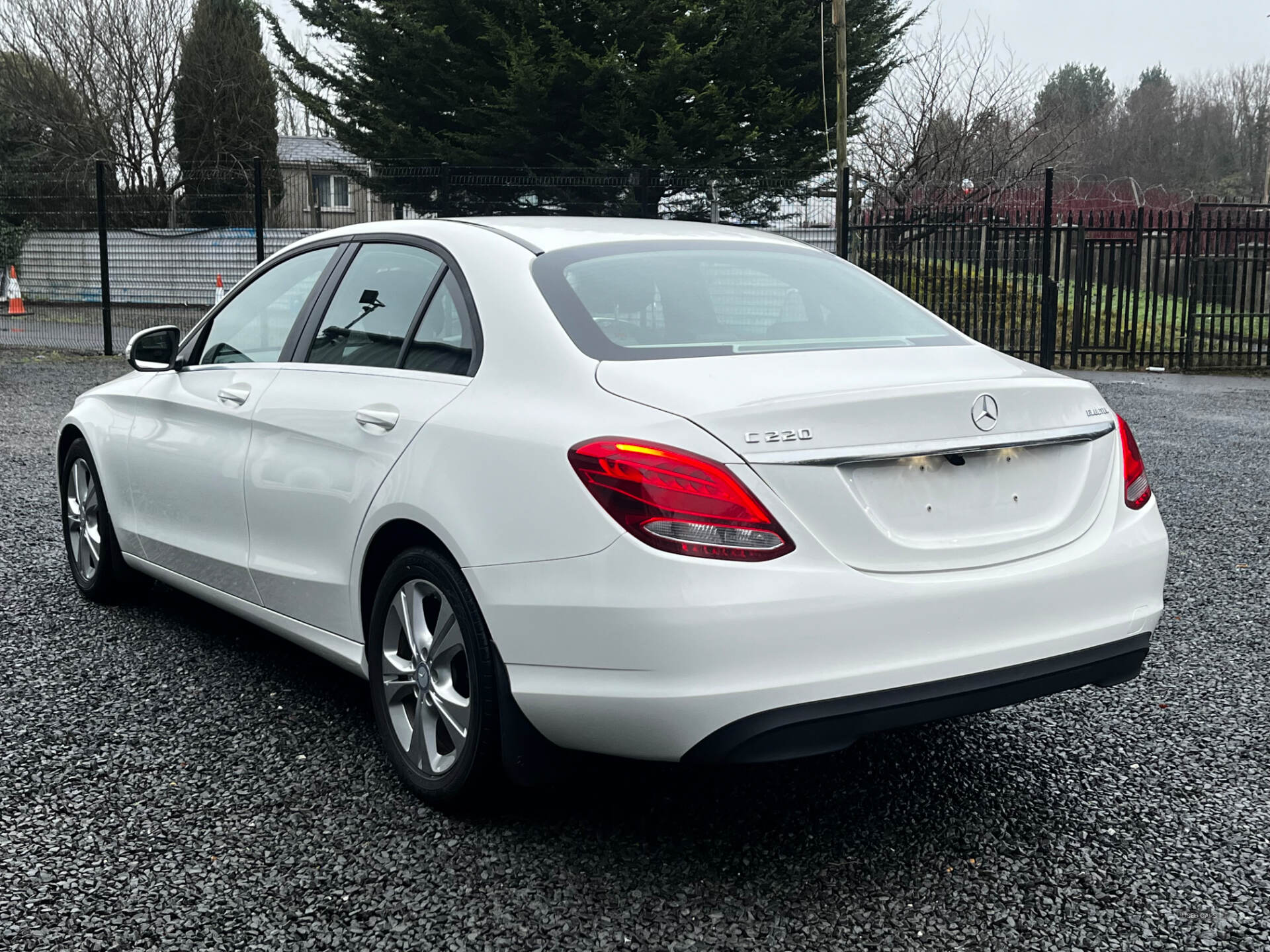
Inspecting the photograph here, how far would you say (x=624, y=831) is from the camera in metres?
3.04

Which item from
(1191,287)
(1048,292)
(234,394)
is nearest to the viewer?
(234,394)

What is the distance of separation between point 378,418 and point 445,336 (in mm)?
282

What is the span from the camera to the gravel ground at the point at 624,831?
258 centimetres

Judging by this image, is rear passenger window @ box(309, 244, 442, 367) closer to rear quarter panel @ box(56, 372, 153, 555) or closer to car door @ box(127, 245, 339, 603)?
car door @ box(127, 245, 339, 603)

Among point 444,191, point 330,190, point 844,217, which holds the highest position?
point 330,190

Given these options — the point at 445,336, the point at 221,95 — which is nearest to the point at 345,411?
the point at 445,336

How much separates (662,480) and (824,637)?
1.51ft

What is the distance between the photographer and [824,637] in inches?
98.9

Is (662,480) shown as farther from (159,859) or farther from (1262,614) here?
(1262,614)

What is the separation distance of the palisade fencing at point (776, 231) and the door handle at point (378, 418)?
1253cm

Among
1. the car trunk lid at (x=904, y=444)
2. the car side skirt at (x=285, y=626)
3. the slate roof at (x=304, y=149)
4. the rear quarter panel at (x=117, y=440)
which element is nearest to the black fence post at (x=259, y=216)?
the rear quarter panel at (x=117, y=440)

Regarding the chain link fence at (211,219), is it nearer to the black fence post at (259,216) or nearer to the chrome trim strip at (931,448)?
the black fence post at (259,216)

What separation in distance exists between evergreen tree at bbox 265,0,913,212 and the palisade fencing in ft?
11.7

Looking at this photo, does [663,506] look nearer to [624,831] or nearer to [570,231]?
[624,831]
